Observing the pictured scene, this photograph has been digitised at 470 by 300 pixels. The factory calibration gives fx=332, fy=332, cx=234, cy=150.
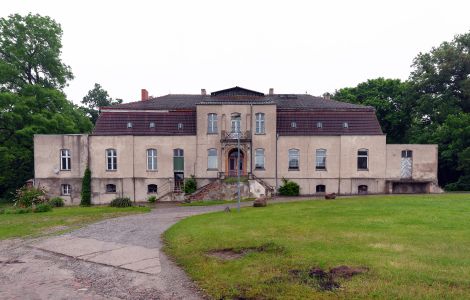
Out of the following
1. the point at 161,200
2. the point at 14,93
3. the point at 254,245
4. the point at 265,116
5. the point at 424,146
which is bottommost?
the point at 161,200

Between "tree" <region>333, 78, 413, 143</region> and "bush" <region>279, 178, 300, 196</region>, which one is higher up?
"tree" <region>333, 78, 413, 143</region>

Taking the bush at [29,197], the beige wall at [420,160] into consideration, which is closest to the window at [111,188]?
the bush at [29,197]

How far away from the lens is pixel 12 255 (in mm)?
11641

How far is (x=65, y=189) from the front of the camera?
31062mm

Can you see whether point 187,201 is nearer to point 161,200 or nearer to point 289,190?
point 161,200

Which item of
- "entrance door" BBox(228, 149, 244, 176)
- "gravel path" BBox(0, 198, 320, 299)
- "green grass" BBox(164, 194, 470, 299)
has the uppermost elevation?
"entrance door" BBox(228, 149, 244, 176)

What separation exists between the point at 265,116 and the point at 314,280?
24.3 metres

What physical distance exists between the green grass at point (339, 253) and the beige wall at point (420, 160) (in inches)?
642

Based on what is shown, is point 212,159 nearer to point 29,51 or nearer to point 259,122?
point 259,122

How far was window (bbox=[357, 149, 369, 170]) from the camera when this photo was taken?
102ft

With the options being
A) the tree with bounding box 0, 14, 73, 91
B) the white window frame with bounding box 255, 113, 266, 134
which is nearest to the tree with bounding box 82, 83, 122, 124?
the tree with bounding box 0, 14, 73, 91

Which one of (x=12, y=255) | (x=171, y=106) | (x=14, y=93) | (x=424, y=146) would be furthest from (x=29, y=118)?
(x=424, y=146)

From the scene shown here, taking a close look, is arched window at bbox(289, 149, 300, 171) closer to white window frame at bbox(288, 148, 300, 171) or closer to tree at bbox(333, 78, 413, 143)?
white window frame at bbox(288, 148, 300, 171)

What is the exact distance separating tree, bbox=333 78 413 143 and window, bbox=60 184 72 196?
3544cm
